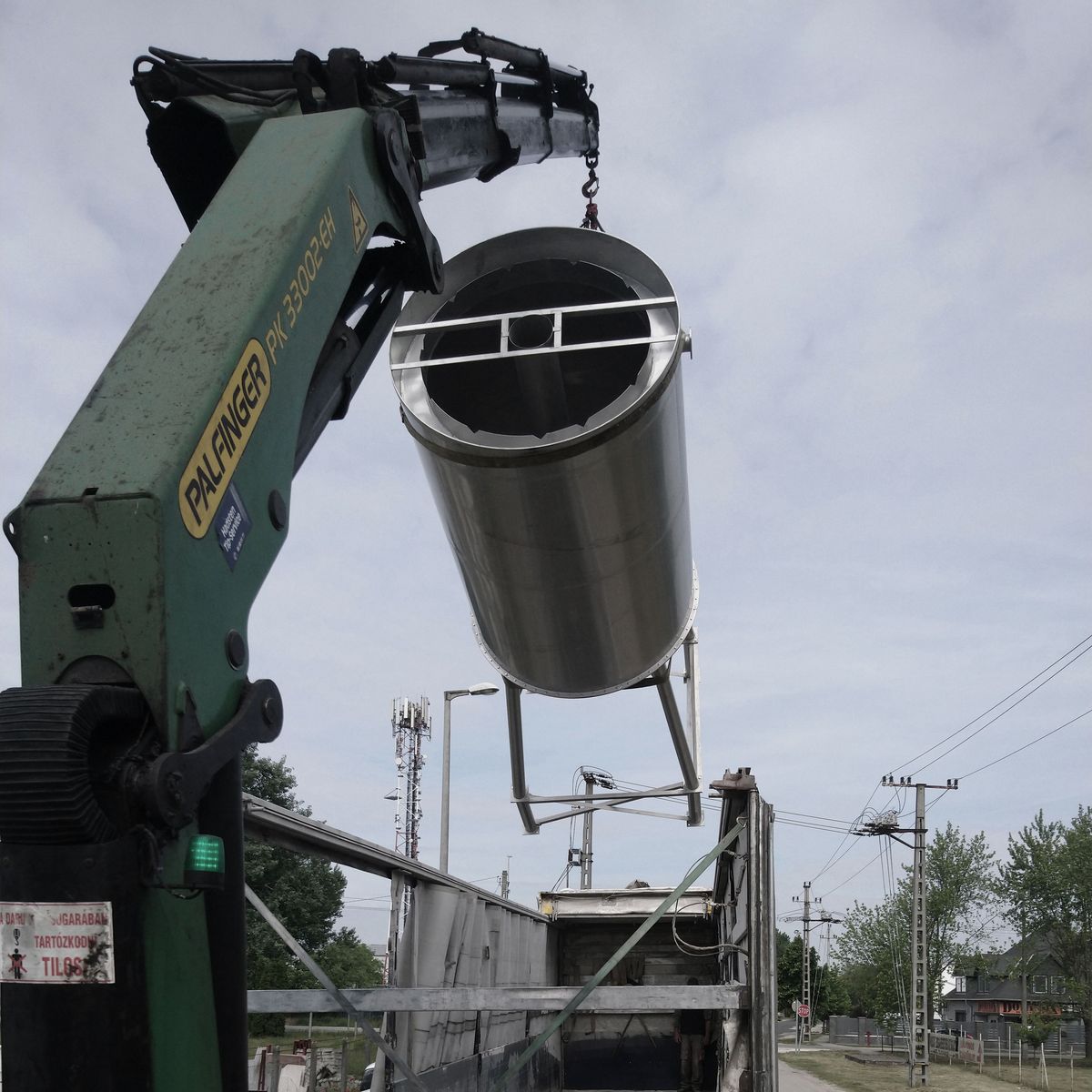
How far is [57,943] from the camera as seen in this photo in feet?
6.12

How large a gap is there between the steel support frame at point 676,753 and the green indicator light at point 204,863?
14.0 ft

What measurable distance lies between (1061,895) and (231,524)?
57681mm

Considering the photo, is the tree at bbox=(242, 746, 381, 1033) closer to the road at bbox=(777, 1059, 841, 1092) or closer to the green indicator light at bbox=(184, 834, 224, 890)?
the road at bbox=(777, 1059, 841, 1092)

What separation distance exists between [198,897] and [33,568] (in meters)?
0.68

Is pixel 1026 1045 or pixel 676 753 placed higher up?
pixel 676 753

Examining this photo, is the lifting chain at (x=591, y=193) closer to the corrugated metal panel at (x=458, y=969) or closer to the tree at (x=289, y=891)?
the corrugated metal panel at (x=458, y=969)

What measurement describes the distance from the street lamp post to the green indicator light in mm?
13482

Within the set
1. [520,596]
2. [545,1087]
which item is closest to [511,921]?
[545,1087]

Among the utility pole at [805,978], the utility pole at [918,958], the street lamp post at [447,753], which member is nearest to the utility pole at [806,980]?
the utility pole at [805,978]

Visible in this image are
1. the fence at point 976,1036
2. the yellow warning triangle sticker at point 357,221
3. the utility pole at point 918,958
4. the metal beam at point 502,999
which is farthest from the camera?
the fence at point 976,1036

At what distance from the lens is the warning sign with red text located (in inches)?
73.0

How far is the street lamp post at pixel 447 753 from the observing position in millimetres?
15590

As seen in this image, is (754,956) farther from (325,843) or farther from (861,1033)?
(861,1033)

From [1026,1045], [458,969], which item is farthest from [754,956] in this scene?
[1026,1045]
